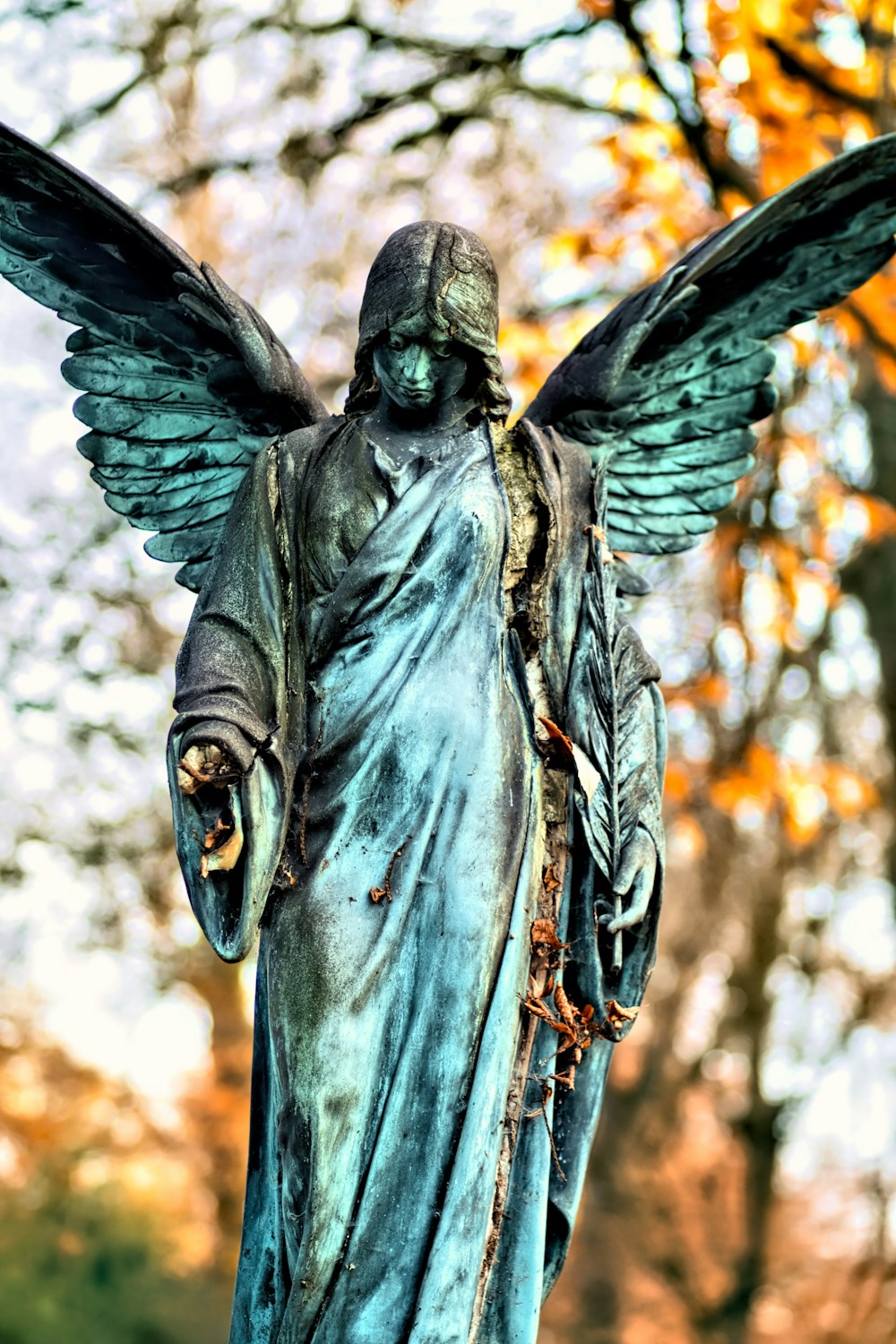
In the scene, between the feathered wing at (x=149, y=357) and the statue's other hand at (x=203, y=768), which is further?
the feathered wing at (x=149, y=357)

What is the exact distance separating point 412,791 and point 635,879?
487 millimetres

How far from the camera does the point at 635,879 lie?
3578 millimetres

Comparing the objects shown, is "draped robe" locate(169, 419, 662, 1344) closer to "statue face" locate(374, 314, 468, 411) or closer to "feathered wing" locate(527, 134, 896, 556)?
"statue face" locate(374, 314, 468, 411)

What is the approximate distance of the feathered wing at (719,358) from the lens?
415 cm

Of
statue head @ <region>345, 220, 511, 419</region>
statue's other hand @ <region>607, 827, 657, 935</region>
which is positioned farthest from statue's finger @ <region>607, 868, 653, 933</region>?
statue head @ <region>345, 220, 511, 419</region>

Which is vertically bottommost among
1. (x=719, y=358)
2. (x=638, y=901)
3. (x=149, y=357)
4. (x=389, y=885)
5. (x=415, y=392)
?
(x=389, y=885)

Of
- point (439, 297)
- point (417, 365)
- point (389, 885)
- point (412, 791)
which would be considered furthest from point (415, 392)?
point (389, 885)

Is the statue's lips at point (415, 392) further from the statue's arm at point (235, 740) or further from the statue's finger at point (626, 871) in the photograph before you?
the statue's finger at point (626, 871)

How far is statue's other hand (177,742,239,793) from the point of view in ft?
10.8

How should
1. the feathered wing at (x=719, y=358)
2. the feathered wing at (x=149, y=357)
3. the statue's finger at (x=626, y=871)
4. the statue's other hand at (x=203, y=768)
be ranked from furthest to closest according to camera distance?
1. the feathered wing at (x=719, y=358)
2. the feathered wing at (x=149, y=357)
3. the statue's finger at (x=626, y=871)
4. the statue's other hand at (x=203, y=768)

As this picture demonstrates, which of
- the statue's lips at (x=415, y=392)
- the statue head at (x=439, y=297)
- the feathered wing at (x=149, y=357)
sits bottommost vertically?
the statue's lips at (x=415, y=392)

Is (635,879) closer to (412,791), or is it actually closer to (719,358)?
(412,791)

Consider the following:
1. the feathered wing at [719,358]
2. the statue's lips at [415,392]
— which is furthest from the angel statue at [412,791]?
the feathered wing at [719,358]

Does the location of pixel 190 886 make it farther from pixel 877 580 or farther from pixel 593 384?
pixel 877 580
